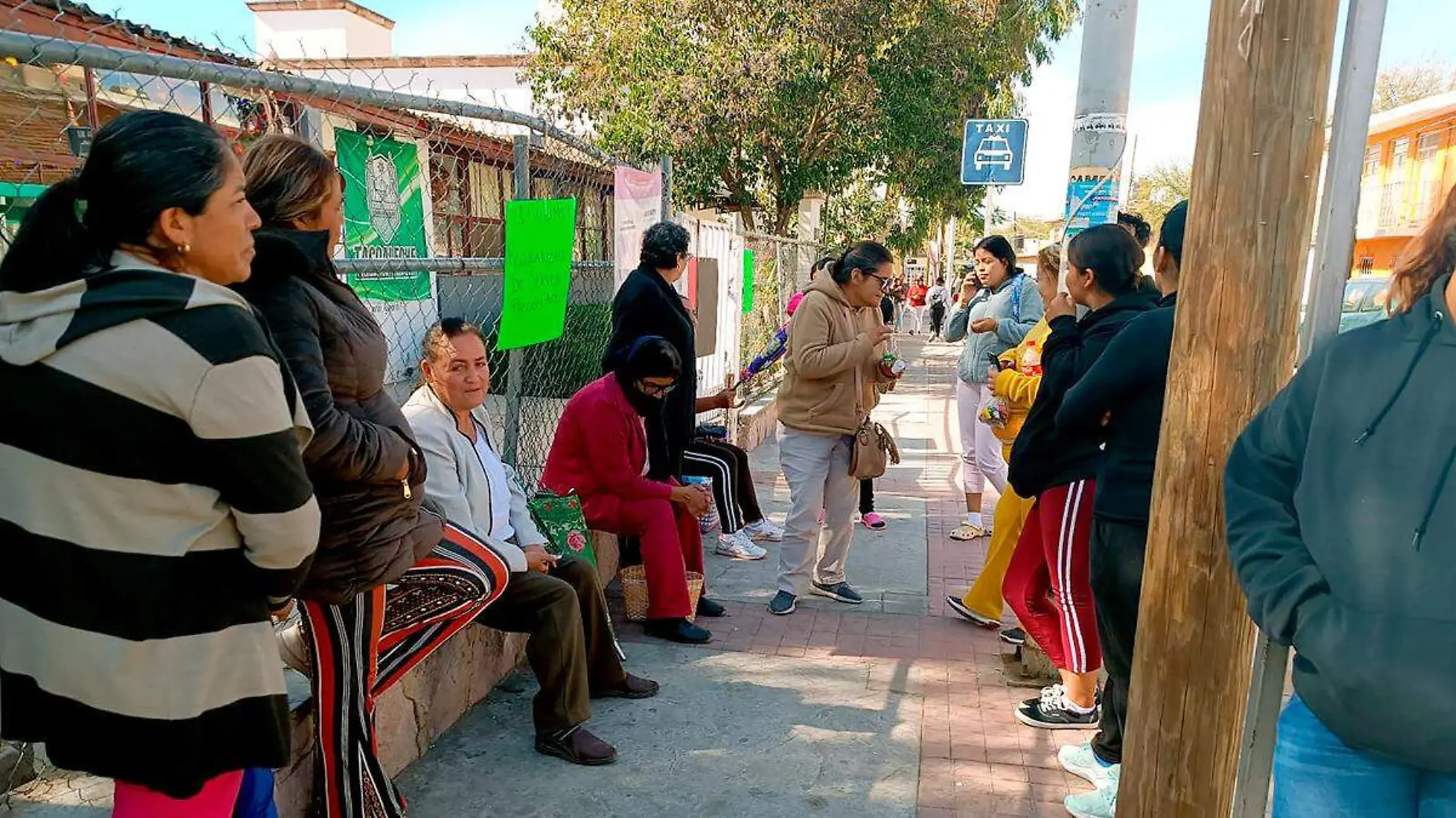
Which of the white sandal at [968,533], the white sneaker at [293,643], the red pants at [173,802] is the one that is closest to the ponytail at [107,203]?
the red pants at [173,802]

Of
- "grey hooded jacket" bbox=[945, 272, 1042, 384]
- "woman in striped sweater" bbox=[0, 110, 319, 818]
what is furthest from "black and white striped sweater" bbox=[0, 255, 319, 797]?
"grey hooded jacket" bbox=[945, 272, 1042, 384]

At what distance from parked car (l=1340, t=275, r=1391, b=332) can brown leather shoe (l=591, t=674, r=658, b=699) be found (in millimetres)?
2651

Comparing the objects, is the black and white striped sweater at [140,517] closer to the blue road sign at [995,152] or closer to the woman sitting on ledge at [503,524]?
the woman sitting on ledge at [503,524]

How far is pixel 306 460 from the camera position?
6.23 feet

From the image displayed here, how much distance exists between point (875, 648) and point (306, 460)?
9.36ft

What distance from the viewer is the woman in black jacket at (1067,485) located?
2.93 metres

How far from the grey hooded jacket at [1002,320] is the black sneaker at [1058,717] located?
83.4 inches

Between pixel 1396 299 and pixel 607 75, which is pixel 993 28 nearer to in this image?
pixel 607 75

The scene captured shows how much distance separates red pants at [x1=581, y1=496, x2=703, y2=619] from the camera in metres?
3.96

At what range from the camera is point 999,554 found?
401 cm

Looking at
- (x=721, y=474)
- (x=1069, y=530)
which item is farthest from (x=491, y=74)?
(x=1069, y=530)

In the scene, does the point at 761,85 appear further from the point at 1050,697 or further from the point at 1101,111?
the point at 1050,697

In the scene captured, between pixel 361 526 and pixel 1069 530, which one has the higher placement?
pixel 361 526

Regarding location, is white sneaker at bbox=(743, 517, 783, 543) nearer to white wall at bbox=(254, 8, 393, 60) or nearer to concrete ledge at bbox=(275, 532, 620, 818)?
concrete ledge at bbox=(275, 532, 620, 818)
